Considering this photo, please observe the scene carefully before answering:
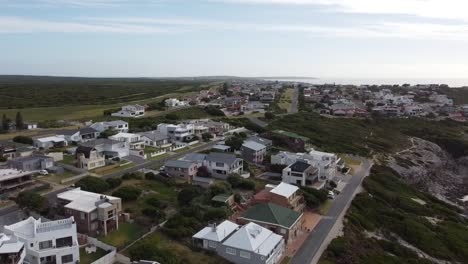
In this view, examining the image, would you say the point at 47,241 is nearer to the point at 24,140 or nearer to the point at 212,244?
the point at 212,244

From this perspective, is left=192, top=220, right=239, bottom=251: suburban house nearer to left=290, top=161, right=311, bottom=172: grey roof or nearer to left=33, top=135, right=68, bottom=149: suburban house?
left=290, top=161, right=311, bottom=172: grey roof

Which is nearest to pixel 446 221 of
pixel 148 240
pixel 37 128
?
pixel 148 240

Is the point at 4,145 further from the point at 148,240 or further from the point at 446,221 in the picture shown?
the point at 446,221

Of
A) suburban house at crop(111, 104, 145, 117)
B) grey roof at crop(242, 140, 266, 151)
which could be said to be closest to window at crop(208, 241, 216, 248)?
grey roof at crop(242, 140, 266, 151)

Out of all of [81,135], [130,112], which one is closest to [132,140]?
[81,135]

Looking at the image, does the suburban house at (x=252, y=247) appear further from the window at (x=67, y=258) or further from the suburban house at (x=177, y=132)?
the suburban house at (x=177, y=132)

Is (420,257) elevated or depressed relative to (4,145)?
depressed
